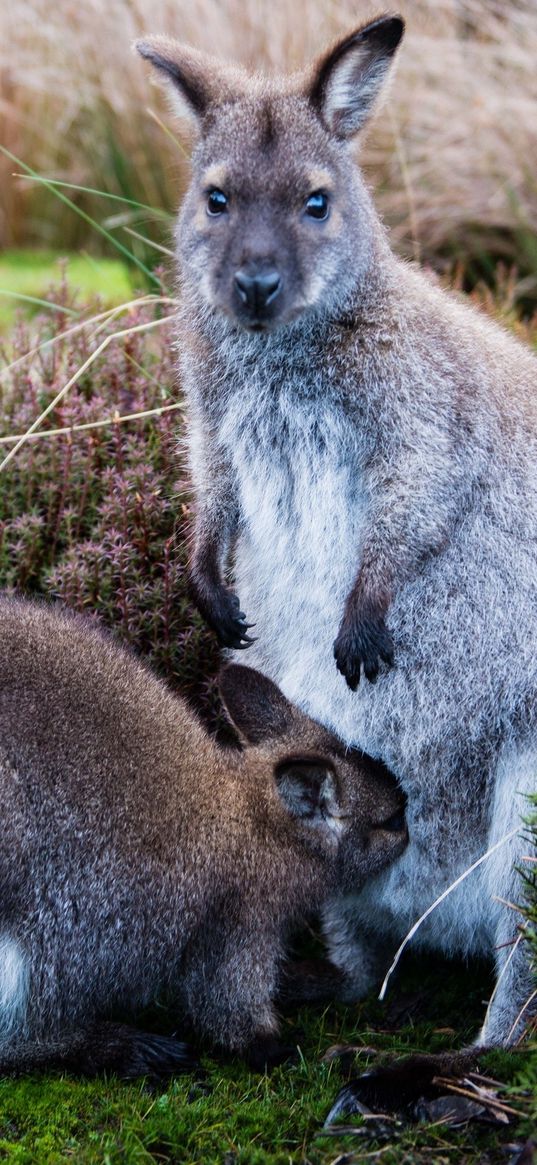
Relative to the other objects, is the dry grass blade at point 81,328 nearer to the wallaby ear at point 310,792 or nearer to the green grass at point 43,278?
the wallaby ear at point 310,792

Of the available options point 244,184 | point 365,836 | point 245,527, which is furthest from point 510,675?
point 244,184

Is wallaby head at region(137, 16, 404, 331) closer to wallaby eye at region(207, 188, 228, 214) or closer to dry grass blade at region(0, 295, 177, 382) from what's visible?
wallaby eye at region(207, 188, 228, 214)

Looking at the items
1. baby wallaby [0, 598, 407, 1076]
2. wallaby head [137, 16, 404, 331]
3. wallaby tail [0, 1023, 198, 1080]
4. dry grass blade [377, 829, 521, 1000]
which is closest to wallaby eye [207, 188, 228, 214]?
wallaby head [137, 16, 404, 331]

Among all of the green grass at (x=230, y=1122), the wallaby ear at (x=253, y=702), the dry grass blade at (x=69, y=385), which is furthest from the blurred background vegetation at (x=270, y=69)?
the green grass at (x=230, y=1122)

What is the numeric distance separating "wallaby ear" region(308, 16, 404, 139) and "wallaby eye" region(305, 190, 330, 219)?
25 cm

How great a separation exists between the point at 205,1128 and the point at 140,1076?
0.30 m

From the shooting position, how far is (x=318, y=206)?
12.2 ft

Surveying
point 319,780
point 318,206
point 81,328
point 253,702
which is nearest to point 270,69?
point 81,328

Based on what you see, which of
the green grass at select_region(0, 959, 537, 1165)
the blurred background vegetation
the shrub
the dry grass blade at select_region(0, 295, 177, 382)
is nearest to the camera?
the green grass at select_region(0, 959, 537, 1165)

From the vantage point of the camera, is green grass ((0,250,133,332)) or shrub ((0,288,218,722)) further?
green grass ((0,250,133,332))

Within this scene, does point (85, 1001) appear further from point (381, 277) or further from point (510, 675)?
point (381, 277)

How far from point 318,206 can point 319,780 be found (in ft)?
5.07

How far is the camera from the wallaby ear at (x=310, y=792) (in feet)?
12.4

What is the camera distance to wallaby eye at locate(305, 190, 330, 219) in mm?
3703
